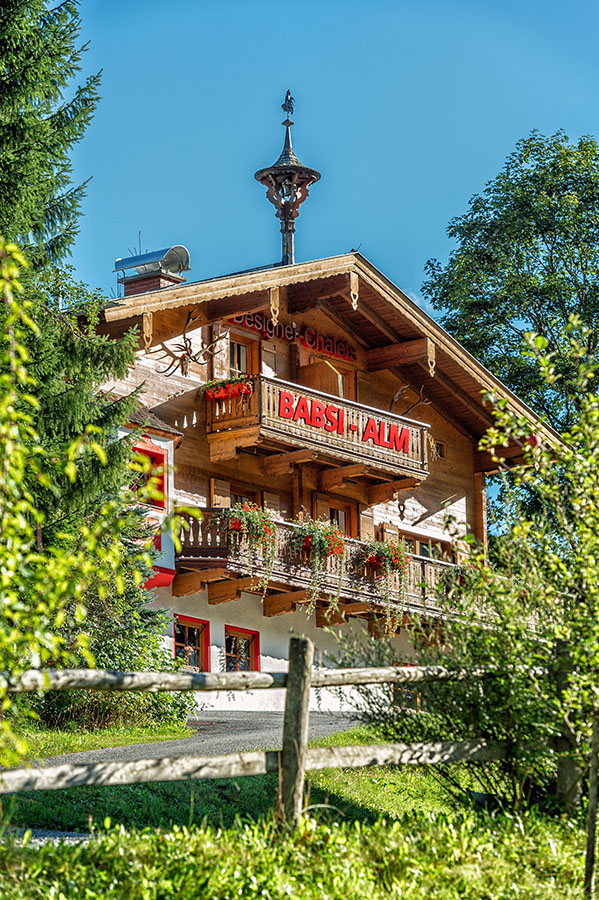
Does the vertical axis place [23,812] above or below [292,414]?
below

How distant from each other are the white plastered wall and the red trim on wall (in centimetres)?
48

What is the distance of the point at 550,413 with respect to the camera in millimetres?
39844

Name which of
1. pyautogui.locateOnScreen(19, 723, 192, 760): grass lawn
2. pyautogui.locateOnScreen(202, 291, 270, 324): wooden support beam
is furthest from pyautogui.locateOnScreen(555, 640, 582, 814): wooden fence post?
pyautogui.locateOnScreen(202, 291, 270, 324): wooden support beam

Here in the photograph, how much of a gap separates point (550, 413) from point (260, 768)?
32047mm

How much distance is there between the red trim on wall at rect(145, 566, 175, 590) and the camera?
1005 inches

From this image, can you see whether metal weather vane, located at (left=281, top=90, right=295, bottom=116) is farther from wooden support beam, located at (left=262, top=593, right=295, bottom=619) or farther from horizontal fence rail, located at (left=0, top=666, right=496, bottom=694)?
horizontal fence rail, located at (left=0, top=666, right=496, bottom=694)

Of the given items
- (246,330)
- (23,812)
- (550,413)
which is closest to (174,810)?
(23,812)

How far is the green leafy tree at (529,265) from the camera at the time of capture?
1560 inches

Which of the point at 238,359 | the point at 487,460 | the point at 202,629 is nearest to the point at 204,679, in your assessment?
the point at 202,629

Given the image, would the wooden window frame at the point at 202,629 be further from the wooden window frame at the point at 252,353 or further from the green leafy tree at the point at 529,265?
the green leafy tree at the point at 529,265

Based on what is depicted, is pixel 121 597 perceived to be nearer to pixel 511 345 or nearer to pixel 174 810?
pixel 174 810

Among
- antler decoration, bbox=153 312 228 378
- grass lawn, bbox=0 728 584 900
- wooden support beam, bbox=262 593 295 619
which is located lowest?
grass lawn, bbox=0 728 584 900

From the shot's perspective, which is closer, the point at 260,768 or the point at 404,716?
→ the point at 260,768

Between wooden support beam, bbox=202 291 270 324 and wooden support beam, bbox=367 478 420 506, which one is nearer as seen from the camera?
wooden support beam, bbox=202 291 270 324
